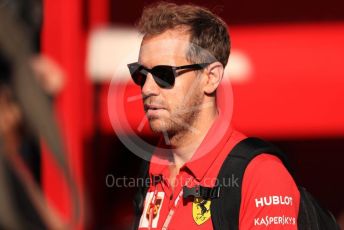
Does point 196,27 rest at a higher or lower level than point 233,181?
higher

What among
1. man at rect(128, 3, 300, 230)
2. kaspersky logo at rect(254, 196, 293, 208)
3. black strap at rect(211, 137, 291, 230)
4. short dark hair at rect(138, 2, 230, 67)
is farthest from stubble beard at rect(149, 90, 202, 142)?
kaspersky logo at rect(254, 196, 293, 208)

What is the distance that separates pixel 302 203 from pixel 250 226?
176mm

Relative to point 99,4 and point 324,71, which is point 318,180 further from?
point 99,4

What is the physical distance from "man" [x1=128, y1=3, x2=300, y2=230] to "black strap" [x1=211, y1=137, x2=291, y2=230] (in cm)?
8

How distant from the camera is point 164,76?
84.2 inches

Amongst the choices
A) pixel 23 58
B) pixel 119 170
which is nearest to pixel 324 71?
pixel 119 170

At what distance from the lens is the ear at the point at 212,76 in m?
2.19

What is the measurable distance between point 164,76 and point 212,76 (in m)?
0.15

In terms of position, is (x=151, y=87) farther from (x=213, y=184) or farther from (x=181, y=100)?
(x=213, y=184)

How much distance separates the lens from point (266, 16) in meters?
3.93

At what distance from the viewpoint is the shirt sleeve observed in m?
1.82

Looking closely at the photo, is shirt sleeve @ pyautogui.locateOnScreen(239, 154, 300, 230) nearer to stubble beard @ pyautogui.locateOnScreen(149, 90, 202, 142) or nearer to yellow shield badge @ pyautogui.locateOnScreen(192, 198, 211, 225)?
yellow shield badge @ pyautogui.locateOnScreen(192, 198, 211, 225)

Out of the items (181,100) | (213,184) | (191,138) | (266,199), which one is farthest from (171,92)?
(266,199)

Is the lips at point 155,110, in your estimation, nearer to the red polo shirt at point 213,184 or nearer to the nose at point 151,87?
the nose at point 151,87
